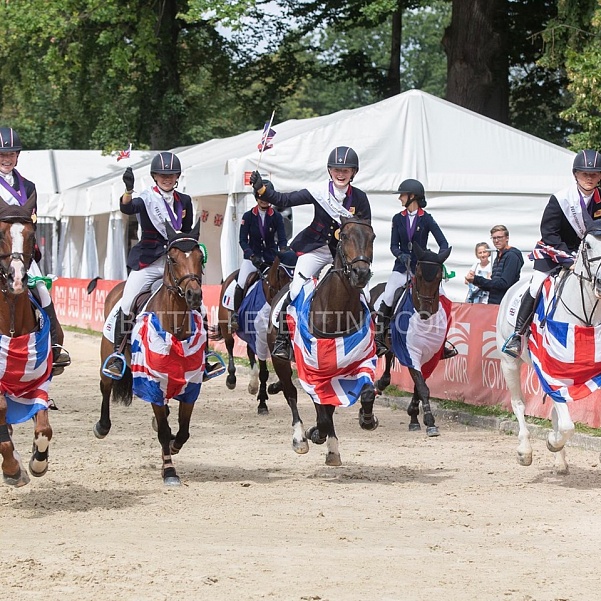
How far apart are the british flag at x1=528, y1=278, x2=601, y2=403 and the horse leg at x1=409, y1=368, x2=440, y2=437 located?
8.92ft

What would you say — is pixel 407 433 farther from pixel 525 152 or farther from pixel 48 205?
pixel 48 205

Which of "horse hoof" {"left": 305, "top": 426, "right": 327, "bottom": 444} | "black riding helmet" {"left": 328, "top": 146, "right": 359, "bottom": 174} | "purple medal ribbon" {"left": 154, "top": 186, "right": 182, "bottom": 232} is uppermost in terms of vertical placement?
"black riding helmet" {"left": 328, "top": 146, "right": 359, "bottom": 174}

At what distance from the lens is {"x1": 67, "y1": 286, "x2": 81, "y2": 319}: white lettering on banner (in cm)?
2842

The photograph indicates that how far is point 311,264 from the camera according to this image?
1034 cm

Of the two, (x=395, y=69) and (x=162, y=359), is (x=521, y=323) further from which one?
(x=395, y=69)

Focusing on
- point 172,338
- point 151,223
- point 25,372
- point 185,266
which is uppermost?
point 151,223

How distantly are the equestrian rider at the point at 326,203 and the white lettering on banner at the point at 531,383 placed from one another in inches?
141

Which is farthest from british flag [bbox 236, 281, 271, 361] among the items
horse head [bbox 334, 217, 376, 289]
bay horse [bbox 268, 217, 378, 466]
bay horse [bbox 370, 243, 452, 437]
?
horse head [bbox 334, 217, 376, 289]

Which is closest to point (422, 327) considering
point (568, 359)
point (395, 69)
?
point (568, 359)

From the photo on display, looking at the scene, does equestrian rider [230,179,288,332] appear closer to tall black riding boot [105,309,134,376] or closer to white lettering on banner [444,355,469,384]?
white lettering on banner [444,355,469,384]

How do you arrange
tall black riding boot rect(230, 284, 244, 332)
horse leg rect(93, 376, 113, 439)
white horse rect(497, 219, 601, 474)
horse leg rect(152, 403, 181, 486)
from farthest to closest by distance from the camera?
tall black riding boot rect(230, 284, 244, 332) < horse leg rect(93, 376, 113, 439) < horse leg rect(152, 403, 181, 486) < white horse rect(497, 219, 601, 474)

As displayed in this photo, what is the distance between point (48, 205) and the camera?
3269 cm

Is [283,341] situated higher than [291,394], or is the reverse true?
[283,341]

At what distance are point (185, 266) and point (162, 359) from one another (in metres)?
0.85
